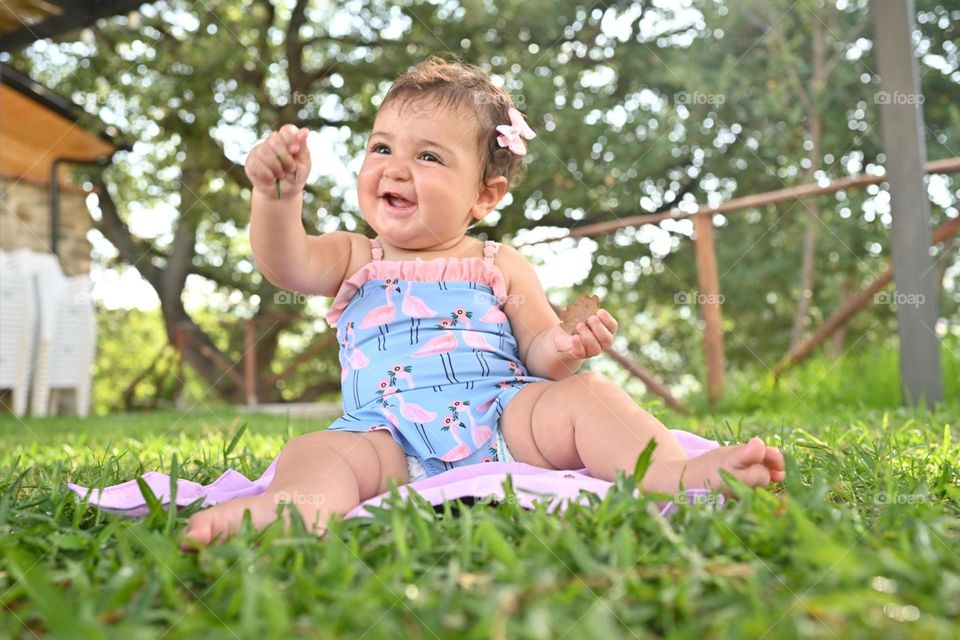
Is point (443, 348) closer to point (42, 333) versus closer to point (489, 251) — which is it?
point (489, 251)

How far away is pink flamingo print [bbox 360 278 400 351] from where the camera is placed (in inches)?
63.7

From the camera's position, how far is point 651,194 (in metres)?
8.69

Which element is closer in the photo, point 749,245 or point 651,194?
point 749,245

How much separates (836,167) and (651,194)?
5.63ft

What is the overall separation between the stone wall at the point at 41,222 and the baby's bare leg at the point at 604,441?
20.9 ft

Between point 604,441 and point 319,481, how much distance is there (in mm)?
412

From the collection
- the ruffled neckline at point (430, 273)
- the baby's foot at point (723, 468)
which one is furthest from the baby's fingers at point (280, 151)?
the baby's foot at point (723, 468)

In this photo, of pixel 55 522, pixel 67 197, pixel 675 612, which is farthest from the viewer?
pixel 67 197

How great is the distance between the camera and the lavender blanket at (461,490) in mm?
1142

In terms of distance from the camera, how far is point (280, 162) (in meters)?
1.38

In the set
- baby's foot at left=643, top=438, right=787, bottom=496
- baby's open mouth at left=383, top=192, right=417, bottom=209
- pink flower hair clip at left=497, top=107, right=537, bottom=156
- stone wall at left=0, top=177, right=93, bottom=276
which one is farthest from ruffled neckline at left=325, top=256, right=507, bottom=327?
stone wall at left=0, top=177, right=93, bottom=276

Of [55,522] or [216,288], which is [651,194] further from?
[55,522]

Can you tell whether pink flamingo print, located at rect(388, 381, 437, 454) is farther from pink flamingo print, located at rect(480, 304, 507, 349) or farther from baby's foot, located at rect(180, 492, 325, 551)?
baby's foot, located at rect(180, 492, 325, 551)

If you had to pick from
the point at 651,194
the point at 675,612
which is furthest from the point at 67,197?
the point at 675,612
